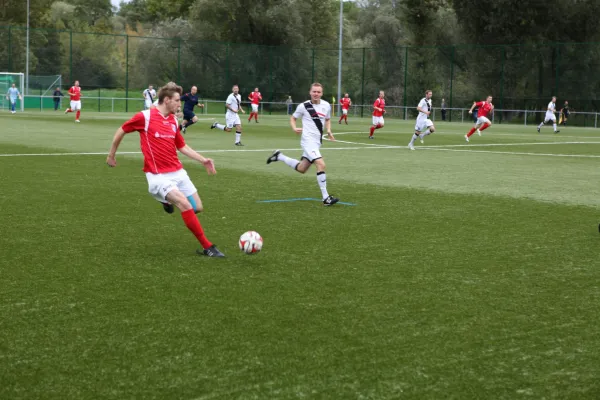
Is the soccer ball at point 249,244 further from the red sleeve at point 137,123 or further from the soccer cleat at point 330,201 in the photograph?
the soccer cleat at point 330,201

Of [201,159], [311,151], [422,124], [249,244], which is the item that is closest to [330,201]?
[311,151]

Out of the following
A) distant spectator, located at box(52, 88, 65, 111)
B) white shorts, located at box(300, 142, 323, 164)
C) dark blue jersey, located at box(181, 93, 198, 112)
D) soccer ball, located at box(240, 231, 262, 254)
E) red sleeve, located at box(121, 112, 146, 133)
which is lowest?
soccer ball, located at box(240, 231, 262, 254)

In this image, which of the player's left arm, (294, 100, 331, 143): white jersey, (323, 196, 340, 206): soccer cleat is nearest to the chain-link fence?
(294, 100, 331, 143): white jersey

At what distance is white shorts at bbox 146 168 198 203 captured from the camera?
8258mm

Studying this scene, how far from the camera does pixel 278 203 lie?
12.8 meters

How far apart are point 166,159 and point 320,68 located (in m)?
54.9

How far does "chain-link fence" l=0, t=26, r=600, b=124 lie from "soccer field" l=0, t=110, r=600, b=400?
38.7m

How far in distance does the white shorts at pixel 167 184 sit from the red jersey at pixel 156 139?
0.05 metres

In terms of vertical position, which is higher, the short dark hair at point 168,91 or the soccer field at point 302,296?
the short dark hair at point 168,91

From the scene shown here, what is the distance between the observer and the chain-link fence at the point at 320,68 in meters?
51.0

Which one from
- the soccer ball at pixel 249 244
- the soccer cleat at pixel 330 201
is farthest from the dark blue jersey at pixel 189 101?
the soccer ball at pixel 249 244

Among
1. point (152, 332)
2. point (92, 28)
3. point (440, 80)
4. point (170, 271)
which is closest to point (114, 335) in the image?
point (152, 332)

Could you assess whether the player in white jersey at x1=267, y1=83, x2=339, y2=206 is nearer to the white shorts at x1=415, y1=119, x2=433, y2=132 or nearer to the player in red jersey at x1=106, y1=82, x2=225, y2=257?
the player in red jersey at x1=106, y1=82, x2=225, y2=257

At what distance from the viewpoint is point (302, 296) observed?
669 cm
